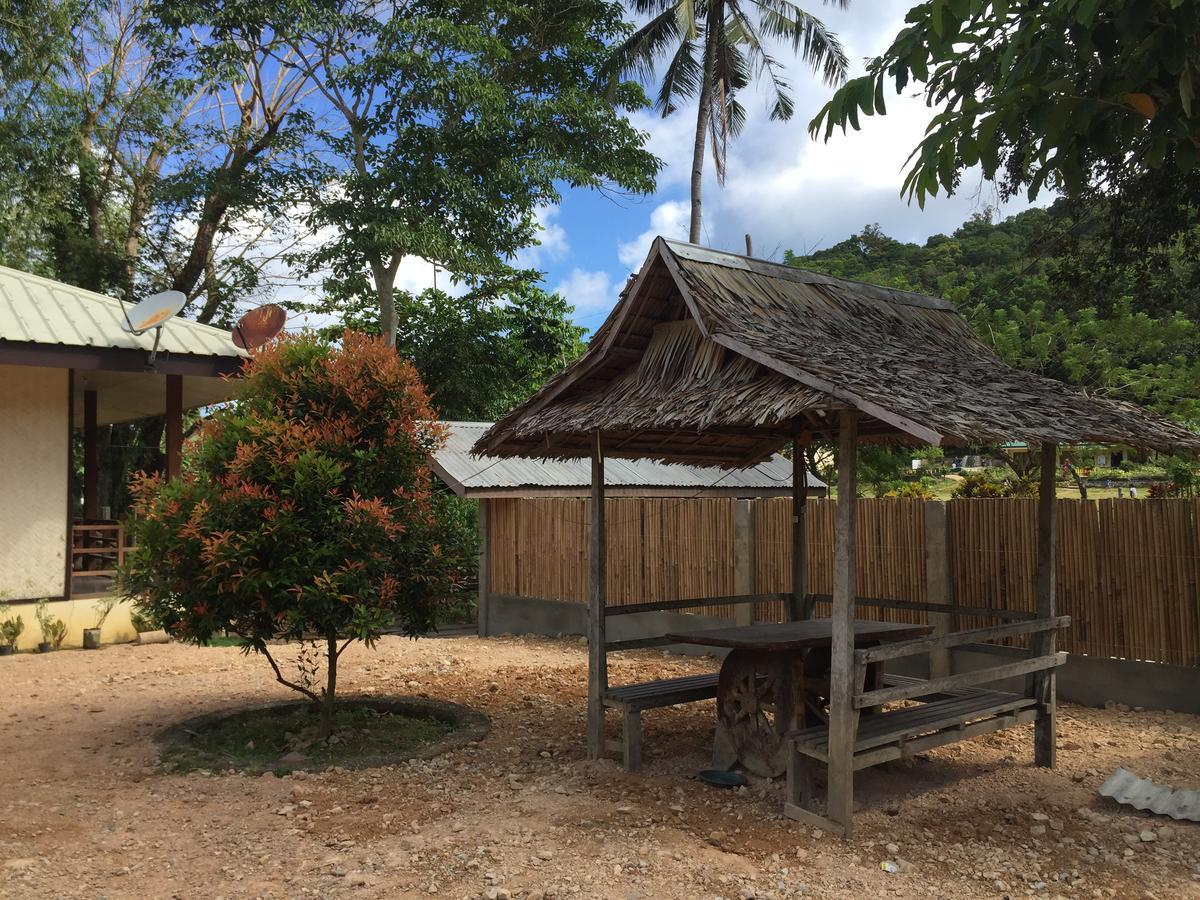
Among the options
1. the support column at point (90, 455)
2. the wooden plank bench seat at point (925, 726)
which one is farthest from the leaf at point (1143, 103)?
the support column at point (90, 455)

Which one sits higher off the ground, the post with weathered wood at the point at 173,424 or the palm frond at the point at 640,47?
the palm frond at the point at 640,47

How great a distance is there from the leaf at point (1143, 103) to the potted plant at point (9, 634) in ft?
39.2

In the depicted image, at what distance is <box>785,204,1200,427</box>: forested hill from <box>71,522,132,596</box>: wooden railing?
32.9ft

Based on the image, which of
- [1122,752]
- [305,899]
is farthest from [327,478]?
[1122,752]

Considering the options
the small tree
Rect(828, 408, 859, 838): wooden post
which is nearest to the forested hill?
Rect(828, 408, 859, 838): wooden post

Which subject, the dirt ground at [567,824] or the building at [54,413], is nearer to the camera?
the dirt ground at [567,824]

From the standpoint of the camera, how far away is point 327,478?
6777 mm

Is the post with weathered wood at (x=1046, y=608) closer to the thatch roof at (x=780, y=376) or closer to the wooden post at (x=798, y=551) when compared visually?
the thatch roof at (x=780, y=376)

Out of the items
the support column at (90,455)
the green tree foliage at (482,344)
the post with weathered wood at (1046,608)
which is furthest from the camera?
the green tree foliage at (482,344)

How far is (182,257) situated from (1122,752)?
22.8m

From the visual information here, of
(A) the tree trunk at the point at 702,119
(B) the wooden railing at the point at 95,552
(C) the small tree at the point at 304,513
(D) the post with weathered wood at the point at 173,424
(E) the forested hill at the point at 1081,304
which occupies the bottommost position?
(B) the wooden railing at the point at 95,552

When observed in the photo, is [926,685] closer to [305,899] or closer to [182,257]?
[305,899]

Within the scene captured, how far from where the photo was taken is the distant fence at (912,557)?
26.0 feet

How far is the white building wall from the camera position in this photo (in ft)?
37.5
